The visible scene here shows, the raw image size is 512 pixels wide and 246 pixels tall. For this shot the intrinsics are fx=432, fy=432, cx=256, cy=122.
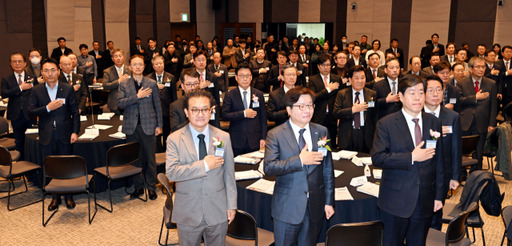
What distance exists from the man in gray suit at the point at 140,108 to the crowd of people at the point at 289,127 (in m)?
0.01

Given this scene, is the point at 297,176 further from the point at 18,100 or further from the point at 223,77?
the point at 223,77

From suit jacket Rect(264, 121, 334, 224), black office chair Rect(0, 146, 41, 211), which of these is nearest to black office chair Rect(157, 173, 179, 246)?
suit jacket Rect(264, 121, 334, 224)

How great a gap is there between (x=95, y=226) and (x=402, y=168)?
11.8ft

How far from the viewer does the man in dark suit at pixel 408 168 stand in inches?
126

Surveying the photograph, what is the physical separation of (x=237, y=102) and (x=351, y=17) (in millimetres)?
12403

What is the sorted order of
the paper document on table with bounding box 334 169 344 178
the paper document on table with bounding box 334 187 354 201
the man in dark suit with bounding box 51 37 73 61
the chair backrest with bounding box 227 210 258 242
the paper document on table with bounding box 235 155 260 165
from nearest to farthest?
the chair backrest with bounding box 227 210 258 242, the paper document on table with bounding box 334 187 354 201, the paper document on table with bounding box 334 169 344 178, the paper document on table with bounding box 235 155 260 165, the man in dark suit with bounding box 51 37 73 61

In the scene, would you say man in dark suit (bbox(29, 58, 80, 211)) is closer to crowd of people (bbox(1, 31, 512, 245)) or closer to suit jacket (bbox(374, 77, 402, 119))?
crowd of people (bbox(1, 31, 512, 245))

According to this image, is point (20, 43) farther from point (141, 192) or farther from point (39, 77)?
point (141, 192)

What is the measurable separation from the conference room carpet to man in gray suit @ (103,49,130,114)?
2.04m

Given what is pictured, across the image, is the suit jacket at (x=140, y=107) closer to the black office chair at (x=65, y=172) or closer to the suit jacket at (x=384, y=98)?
the black office chair at (x=65, y=172)

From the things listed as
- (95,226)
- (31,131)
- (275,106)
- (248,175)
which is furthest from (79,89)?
(248,175)

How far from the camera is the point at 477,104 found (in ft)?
21.6

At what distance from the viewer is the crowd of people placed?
3051 millimetres

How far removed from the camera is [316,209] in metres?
3.06
